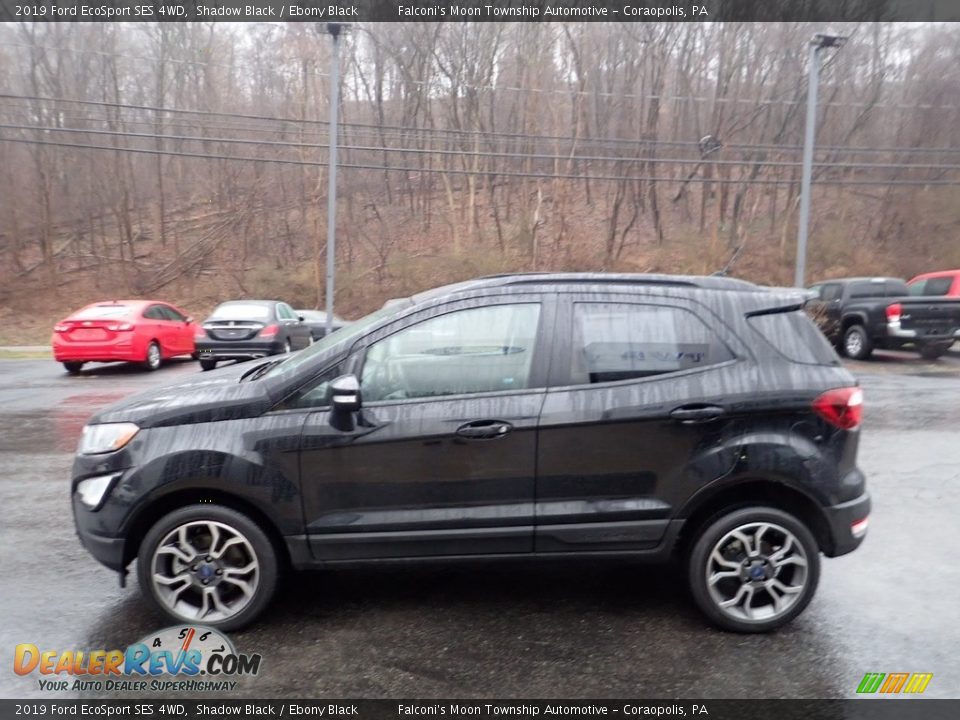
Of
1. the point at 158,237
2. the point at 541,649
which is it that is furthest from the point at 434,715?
the point at 158,237

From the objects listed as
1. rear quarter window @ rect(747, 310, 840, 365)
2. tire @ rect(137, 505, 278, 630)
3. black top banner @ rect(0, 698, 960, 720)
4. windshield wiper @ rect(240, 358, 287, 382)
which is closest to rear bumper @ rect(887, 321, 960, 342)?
rear quarter window @ rect(747, 310, 840, 365)

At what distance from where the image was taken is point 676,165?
3309 cm

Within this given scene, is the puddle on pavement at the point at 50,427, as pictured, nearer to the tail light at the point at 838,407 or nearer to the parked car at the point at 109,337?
the parked car at the point at 109,337

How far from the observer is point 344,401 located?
134 inches

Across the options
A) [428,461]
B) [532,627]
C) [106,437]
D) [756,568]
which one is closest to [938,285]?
[756,568]

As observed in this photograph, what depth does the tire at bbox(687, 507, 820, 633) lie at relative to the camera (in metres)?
3.55

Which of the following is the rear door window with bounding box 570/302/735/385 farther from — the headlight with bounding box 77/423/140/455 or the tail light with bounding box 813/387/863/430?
the headlight with bounding box 77/423/140/455

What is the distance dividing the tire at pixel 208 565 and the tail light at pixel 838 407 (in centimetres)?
289

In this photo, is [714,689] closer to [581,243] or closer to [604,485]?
[604,485]

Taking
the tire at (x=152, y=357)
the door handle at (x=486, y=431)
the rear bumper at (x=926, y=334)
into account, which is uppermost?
the door handle at (x=486, y=431)

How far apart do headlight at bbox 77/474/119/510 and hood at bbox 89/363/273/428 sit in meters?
0.30

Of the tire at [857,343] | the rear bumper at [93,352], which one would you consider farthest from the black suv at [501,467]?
the tire at [857,343]

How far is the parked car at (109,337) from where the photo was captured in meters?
13.7

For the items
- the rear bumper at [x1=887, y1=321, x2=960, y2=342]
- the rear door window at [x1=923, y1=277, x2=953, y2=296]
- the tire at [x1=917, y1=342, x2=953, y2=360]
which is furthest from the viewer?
the rear door window at [x1=923, y1=277, x2=953, y2=296]
